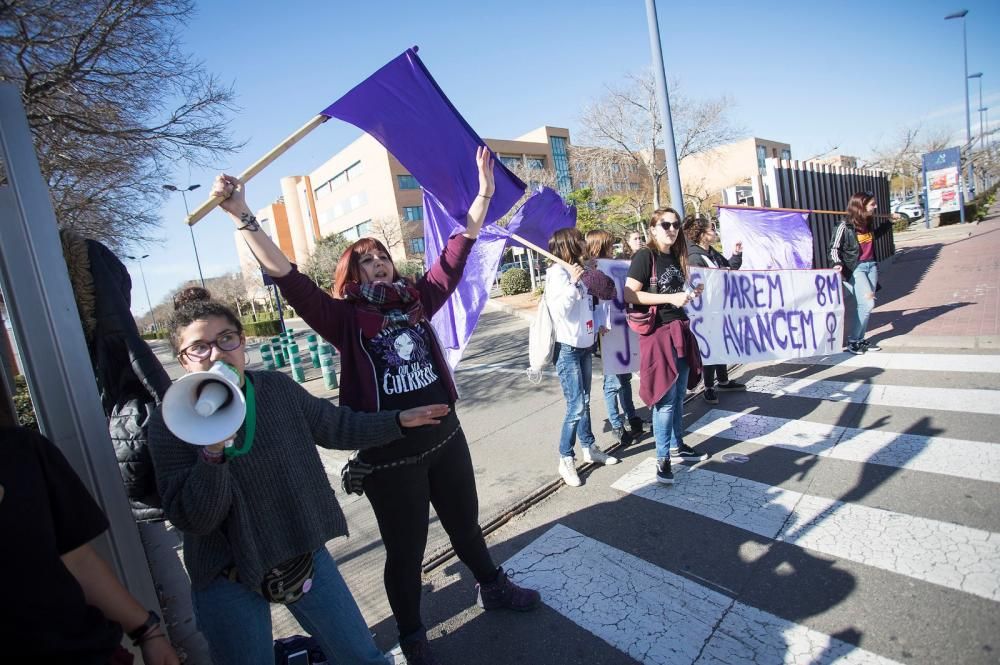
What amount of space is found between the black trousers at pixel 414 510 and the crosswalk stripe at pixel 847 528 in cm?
176

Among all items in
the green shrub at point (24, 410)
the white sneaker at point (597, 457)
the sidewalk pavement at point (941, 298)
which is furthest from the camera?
the sidewalk pavement at point (941, 298)

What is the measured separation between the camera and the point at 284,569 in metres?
1.70

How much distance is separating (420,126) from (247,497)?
2.43 m

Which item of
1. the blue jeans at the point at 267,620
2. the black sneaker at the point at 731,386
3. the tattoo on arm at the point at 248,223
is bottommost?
the black sneaker at the point at 731,386

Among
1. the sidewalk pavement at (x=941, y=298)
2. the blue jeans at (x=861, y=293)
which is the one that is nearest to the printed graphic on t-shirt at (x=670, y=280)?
the blue jeans at (x=861, y=293)

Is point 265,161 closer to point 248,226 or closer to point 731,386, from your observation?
point 248,226

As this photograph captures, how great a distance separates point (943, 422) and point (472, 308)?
396 centimetres

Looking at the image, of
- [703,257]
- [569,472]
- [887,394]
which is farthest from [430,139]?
[887,394]

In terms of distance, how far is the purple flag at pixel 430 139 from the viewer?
3031 mm

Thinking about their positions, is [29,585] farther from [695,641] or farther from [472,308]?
[472,308]

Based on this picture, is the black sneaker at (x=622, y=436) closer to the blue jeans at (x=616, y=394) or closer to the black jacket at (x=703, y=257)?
the blue jeans at (x=616, y=394)

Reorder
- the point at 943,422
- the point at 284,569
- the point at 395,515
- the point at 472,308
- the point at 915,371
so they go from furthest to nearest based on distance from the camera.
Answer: the point at 915,371, the point at 943,422, the point at 472,308, the point at 395,515, the point at 284,569

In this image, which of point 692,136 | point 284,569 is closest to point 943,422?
point 284,569

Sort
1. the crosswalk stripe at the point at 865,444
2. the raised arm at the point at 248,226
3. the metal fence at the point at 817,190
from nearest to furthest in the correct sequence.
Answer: the raised arm at the point at 248,226, the crosswalk stripe at the point at 865,444, the metal fence at the point at 817,190
